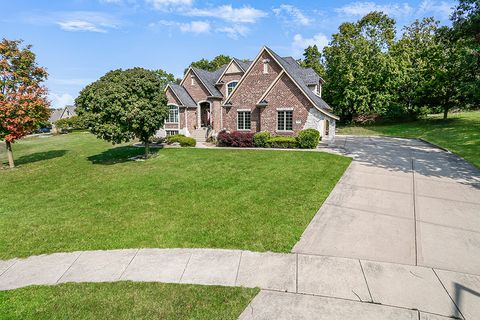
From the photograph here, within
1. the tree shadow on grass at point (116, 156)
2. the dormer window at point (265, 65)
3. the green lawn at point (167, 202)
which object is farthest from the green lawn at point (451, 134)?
the tree shadow on grass at point (116, 156)

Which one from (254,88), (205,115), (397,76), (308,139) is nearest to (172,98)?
(205,115)

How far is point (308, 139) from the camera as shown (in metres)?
23.2

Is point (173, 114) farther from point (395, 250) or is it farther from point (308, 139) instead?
point (395, 250)

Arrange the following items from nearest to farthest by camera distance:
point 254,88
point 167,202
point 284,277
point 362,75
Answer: point 284,277 < point 167,202 < point 254,88 < point 362,75

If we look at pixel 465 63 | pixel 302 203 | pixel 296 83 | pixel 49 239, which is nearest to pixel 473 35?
pixel 465 63

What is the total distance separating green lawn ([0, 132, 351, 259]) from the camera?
26.7ft

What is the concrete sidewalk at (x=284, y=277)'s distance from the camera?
5.28 m

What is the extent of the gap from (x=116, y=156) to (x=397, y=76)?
39.8 metres

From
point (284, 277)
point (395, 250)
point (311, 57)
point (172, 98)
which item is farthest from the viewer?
point (311, 57)

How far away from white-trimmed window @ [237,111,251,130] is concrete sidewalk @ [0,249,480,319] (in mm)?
22591

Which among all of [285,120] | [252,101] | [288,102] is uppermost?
[252,101]

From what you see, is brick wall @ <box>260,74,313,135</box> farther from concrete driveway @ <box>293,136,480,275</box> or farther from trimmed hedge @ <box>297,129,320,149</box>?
concrete driveway @ <box>293,136,480,275</box>

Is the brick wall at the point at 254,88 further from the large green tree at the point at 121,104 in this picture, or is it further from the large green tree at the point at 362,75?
the large green tree at the point at 362,75

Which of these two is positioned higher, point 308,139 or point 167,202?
point 308,139
